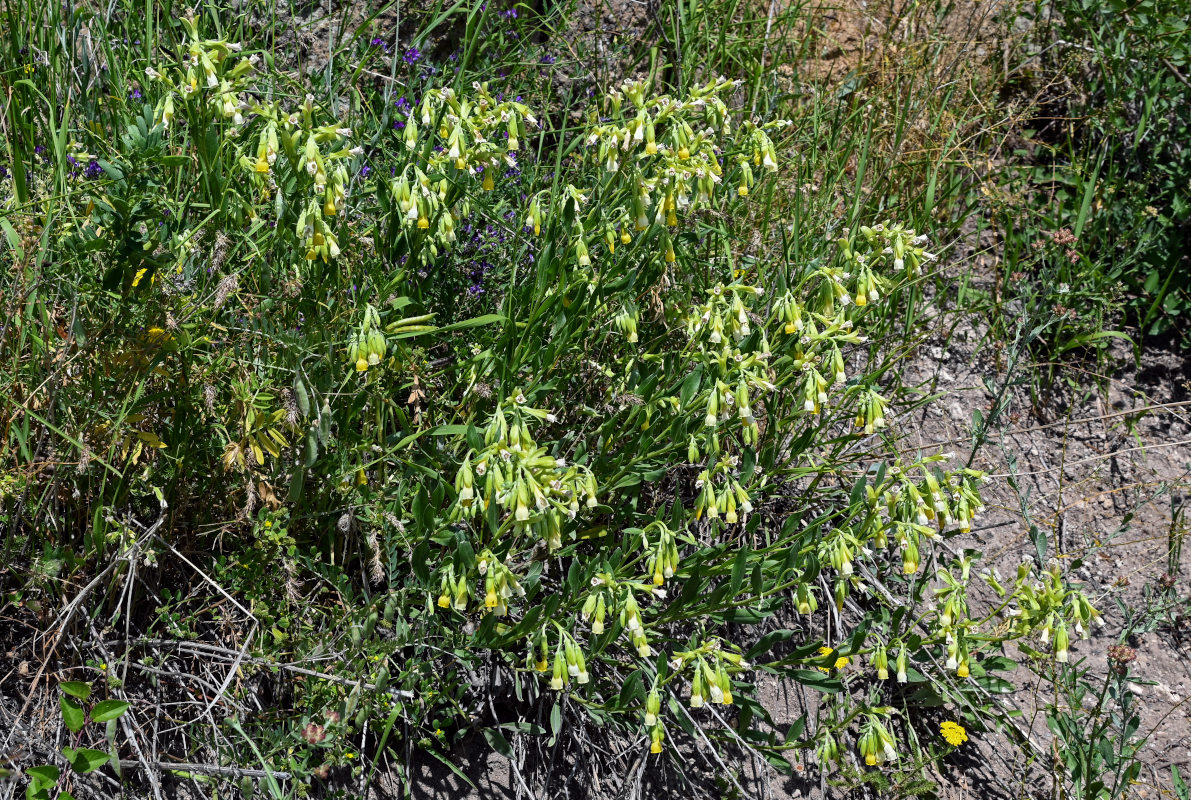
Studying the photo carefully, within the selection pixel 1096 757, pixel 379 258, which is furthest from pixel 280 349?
pixel 1096 757

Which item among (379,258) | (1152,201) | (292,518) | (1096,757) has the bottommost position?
(1096,757)

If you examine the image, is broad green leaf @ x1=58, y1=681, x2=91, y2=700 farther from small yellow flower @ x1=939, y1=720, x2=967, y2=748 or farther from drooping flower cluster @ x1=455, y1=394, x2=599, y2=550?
small yellow flower @ x1=939, y1=720, x2=967, y2=748

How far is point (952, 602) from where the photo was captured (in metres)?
2.24

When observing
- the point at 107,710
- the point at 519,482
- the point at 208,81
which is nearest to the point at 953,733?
the point at 519,482

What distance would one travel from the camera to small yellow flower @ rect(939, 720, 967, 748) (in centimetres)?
265

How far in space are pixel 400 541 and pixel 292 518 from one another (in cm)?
27

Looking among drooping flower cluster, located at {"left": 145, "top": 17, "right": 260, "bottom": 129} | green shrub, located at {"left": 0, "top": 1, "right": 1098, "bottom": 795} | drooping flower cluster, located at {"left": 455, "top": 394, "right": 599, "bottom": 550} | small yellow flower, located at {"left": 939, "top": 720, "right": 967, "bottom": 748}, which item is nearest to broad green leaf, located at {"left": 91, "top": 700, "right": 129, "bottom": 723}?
green shrub, located at {"left": 0, "top": 1, "right": 1098, "bottom": 795}

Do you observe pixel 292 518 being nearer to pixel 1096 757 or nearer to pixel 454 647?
pixel 454 647

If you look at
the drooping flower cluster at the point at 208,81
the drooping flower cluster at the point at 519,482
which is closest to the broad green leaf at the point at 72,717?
the drooping flower cluster at the point at 519,482

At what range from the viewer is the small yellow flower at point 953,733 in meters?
2.65

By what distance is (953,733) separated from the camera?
2.66 meters

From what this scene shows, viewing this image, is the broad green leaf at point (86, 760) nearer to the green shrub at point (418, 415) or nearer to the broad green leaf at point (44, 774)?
the broad green leaf at point (44, 774)

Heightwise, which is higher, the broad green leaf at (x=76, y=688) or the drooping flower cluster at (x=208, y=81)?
the drooping flower cluster at (x=208, y=81)

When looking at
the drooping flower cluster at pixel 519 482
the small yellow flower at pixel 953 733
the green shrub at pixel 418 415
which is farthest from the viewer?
the small yellow flower at pixel 953 733
